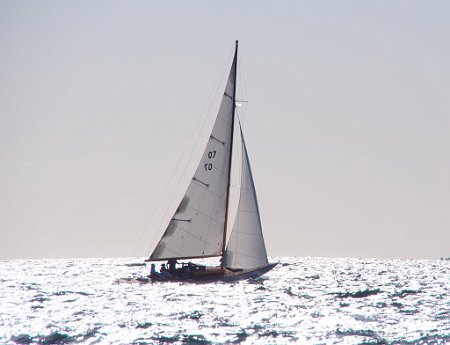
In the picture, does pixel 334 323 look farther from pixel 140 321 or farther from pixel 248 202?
pixel 248 202

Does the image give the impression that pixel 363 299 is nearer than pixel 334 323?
No

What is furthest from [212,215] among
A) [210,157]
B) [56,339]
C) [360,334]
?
[56,339]

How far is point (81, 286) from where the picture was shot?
65.1 m

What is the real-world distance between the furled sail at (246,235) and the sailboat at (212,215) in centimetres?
7

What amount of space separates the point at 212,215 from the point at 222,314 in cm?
1430

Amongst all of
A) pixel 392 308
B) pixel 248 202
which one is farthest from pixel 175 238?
pixel 392 308

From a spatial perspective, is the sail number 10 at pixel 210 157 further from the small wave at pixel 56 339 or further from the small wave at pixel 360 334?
the small wave at pixel 56 339

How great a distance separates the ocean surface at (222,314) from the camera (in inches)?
1353

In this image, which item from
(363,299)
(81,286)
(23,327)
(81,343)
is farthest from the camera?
(81,286)

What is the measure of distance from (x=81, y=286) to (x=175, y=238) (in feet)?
41.9

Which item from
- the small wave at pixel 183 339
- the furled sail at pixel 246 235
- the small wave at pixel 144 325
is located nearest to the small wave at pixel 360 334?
the small wave at pixel 183 339

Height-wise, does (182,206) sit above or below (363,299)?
above

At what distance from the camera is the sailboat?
5519cm

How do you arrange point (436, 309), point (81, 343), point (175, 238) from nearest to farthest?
point (81, 343) → point (436, 309) → point (175, 238)
